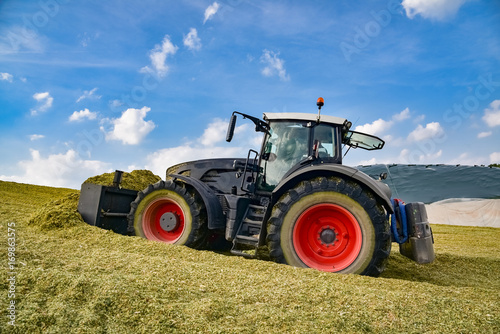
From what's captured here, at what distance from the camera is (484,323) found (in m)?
2.39

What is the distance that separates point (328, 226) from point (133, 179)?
4.71 metres

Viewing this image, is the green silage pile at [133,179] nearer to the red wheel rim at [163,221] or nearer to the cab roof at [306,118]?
the red wheel rim at [163,221]

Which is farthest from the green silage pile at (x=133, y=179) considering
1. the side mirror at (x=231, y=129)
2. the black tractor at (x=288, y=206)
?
the side mirror at (x=231, y=129)

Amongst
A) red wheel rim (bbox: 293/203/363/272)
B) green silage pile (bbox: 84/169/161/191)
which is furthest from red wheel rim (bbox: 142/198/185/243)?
red wheel rim (bbox: 293/203/363/272)

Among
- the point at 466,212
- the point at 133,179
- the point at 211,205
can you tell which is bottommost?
the point at 211,205

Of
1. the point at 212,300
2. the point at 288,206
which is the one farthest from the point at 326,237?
the point at 212,300

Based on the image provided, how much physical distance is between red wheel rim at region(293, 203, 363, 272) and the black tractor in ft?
0.04

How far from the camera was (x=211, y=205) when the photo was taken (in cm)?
491

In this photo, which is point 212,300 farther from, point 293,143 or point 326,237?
point 293,143

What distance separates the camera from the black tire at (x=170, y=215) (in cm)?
498

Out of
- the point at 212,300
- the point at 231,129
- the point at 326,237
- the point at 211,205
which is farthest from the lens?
the point at 211,205

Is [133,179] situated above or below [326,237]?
above

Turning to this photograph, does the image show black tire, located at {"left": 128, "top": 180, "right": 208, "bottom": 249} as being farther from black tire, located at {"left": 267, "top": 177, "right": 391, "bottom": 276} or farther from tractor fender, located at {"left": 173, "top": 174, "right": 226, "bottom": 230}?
black tire, located at {"left": 267, "top": 177, "right": 391, "bottom": 276}

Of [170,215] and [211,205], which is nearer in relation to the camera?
[211,205]
